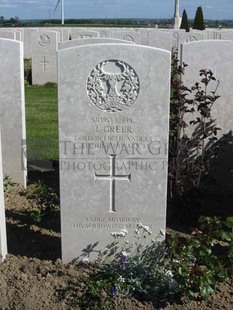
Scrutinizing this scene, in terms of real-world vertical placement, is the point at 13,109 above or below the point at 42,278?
above

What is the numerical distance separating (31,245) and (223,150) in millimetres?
1996

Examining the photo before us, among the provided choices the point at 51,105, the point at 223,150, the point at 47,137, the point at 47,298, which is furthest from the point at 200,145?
the point at 51,105

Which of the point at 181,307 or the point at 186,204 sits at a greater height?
the point at 186,204

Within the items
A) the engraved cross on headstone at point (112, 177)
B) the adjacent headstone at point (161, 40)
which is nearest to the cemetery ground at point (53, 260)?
the engraved cross on headstone at point (112, 177)

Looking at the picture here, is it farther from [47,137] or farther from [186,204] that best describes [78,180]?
[47,137]

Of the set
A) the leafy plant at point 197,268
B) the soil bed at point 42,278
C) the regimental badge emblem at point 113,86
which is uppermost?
the regimental badge emblem at point 113,86

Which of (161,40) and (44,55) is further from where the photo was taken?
(161,40)

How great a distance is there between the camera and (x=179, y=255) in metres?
3.65

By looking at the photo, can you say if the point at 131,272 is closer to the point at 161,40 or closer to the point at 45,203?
the point at 45,203

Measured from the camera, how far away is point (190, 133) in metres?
5.04

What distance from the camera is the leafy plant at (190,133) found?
183 inches

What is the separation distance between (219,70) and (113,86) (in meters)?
1.76

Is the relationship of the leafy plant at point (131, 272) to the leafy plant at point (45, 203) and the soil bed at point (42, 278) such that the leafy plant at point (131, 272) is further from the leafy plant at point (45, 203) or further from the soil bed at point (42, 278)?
the leafy plant at point (45, 203)

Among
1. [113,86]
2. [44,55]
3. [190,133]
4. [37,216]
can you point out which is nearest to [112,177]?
[113,86]
